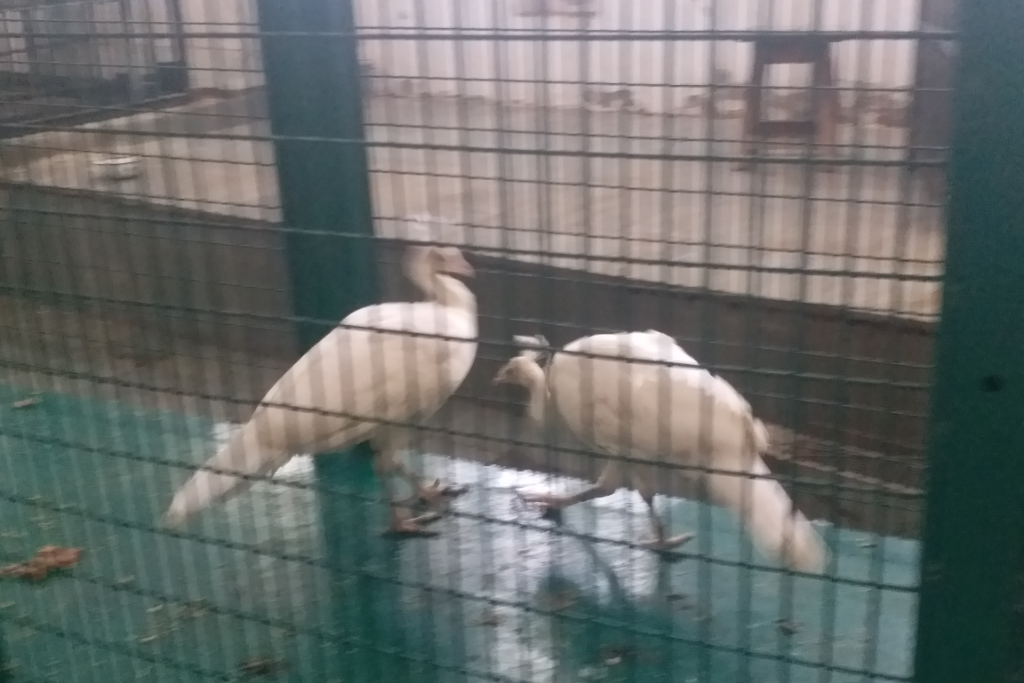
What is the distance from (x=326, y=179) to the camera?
199 cm

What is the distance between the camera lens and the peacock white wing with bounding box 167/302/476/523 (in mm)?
1704

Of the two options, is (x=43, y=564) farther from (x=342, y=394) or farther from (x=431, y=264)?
(x=431, y=264)

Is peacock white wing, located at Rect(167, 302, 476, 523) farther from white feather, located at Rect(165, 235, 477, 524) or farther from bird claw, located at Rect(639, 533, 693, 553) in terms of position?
bird claw, located at Rect(639, 533, 693, 553)

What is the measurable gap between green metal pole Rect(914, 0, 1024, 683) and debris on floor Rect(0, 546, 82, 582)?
1.51 metres

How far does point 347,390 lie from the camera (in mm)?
1725

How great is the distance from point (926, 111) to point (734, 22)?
1.03 m

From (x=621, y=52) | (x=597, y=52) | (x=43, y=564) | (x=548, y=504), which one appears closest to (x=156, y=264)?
(x=43, y=564)

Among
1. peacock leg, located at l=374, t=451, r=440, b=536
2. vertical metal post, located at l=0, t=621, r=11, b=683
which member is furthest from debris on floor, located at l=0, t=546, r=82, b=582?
peacock leg, located at l=374, t=451, r=440, b=536

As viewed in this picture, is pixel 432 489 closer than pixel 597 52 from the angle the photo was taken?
Yes

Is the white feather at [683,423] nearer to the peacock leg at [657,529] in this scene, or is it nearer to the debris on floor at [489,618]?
the peacock leg at [657,529]

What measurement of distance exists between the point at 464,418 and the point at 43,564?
4.01ft

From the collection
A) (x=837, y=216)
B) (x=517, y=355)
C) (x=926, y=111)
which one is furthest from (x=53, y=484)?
(x=837, y=216)

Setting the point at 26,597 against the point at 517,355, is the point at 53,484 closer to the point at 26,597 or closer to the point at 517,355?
the point at 26,597

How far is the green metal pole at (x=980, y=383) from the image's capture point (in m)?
0.85
